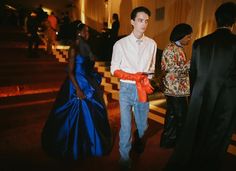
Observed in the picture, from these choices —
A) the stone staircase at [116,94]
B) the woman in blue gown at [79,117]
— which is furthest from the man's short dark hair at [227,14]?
the stone staircase at [116,94]

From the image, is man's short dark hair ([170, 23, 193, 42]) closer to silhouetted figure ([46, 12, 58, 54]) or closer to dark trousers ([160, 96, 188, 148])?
dark trousers ([160, 96, 188, 148])

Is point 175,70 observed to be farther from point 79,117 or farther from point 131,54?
point 79,117

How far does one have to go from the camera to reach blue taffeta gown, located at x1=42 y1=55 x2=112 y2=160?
2.90 metres

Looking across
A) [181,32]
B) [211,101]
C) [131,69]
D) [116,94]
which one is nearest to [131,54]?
[131,69]

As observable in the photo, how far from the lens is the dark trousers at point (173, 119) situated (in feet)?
9.79

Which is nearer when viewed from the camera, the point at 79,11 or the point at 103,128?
the point at 103,128

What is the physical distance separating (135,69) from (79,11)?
14.7 metres

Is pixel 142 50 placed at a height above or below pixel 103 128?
above

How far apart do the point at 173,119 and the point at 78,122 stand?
131 centimetres

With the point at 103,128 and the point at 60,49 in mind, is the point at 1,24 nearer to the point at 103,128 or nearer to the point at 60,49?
the point at 60,49

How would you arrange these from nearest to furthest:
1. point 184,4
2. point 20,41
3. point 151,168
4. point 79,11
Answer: point 151,168 → point 184,4 → point 20,41 → point 79,11

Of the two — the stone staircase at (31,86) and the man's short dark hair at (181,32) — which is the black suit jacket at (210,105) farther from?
the stone staircase at (31,86)

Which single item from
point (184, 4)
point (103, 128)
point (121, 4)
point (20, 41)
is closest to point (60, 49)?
point (20, 41)

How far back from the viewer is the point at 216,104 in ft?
7.52
